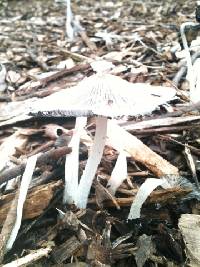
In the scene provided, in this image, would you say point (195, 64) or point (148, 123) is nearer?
point (148, 123)

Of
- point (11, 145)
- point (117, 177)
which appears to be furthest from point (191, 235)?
point (11, 145)

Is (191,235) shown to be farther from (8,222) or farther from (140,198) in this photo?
(8,222)

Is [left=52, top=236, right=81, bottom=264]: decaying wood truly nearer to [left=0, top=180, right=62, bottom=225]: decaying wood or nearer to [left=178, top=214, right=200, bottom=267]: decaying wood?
[left=0, top=180, right=62, bottom=225]: decaying wood

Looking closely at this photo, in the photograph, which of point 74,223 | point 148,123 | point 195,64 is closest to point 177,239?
point 74,223

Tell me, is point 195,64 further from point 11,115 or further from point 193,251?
point 193,251

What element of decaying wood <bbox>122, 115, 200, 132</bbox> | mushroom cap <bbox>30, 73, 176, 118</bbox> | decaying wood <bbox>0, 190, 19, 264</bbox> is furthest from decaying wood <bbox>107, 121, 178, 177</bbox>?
decaying wood <bbox>0, 190, 19, 264</bbox>

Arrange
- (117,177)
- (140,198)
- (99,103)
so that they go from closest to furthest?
(99,103) → (140,198) → (117,177)
